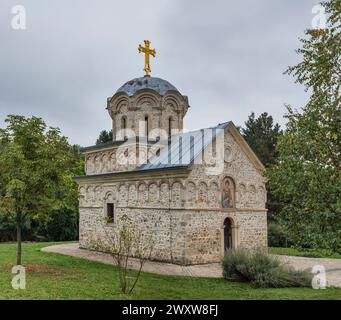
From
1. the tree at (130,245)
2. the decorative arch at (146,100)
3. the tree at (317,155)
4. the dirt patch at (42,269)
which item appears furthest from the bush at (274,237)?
the tree at (317,155)

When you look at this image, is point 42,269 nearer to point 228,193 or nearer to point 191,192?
point 191,192

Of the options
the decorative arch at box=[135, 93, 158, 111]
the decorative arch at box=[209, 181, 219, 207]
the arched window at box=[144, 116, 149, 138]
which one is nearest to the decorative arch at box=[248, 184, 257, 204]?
the decorative arch at box=[209, 181, 219, 207]

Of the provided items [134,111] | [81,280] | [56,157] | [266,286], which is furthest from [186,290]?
[134,111]

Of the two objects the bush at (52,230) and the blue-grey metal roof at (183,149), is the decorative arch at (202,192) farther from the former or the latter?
the bush at (52,230)

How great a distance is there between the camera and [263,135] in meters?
33.3

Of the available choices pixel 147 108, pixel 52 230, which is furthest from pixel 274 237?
pixel 52 230

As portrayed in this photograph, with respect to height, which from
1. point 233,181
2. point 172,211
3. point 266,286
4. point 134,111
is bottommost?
point 266,286

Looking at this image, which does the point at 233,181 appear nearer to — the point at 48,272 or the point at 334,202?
the point at 48,272

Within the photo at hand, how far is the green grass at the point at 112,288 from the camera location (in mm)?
10469

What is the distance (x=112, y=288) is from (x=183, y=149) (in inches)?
355

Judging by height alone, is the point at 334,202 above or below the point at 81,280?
above

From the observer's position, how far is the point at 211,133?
61.9 ft

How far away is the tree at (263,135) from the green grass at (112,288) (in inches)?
775
